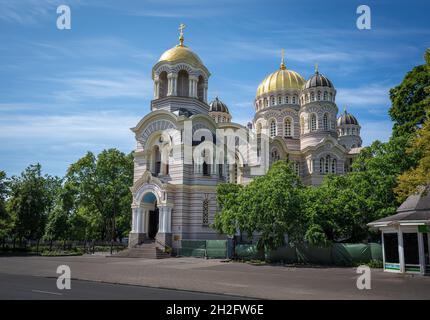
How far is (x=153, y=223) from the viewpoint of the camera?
35.8m

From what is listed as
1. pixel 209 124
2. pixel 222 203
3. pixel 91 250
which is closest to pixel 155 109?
pixel 209 124

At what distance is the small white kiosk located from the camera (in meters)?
19.0

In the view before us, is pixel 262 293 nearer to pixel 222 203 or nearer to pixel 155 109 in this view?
pixel 222 203

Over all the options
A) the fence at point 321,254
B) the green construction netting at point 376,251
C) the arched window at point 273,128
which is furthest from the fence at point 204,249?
the arched window at point 273,128

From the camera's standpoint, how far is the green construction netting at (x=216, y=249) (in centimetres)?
2975

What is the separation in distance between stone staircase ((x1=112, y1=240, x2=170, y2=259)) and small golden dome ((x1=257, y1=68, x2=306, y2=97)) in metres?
25.8

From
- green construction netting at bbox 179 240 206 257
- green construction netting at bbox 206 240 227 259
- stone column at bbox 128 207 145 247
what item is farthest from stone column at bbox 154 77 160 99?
green construction netting at bbox 206 240 227 259

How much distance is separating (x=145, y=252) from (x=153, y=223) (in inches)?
197

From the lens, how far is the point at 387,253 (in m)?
20.8

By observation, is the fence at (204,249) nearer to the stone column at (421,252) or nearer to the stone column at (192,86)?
the stone column at (192,86)

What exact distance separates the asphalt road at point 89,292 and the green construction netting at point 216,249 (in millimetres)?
15779

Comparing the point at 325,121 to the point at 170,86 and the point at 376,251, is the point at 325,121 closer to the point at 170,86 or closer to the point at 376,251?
the point at 170,86
